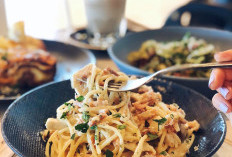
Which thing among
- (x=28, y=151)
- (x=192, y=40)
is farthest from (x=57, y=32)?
(x=28, y=151)

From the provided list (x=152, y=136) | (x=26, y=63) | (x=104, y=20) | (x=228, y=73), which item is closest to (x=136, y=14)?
(x=104, y=20)

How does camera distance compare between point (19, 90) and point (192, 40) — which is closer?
point (19, 90)

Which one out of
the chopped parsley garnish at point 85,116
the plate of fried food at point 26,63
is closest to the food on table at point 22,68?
the plate of fried food at point 26,63

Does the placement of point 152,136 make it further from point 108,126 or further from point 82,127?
point 82,127

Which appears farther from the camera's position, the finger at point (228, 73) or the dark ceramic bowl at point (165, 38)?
the dark ceramic bowl at point (165, 38)

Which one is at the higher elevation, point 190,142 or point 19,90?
point 190,142

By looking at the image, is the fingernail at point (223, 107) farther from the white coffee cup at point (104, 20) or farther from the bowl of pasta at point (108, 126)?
the white coffee cup at point (104, 20)

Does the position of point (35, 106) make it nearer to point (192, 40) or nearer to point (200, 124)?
point (200, 124)
